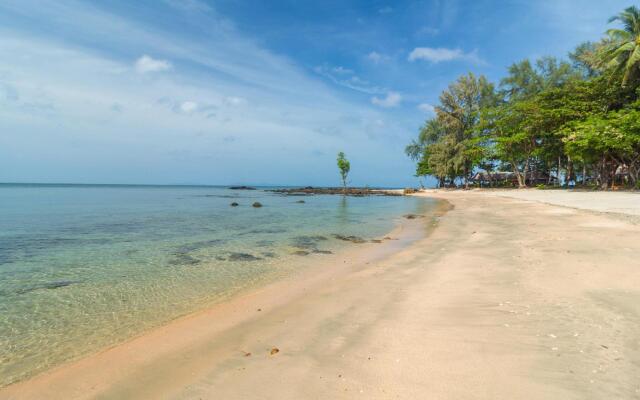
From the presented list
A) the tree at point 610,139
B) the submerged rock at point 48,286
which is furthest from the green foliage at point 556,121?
the submerged rock at point 48,286

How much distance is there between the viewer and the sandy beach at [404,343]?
10.2ft

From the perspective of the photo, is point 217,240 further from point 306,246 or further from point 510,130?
point 510,130

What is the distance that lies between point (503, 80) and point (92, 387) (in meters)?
70.5

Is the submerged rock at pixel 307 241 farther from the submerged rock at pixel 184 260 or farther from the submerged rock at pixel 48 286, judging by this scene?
the submerged rock at pixel 48 286

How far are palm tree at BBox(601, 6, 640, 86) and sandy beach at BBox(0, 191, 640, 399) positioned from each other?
3535 cm

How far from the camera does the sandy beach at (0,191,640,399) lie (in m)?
3.11

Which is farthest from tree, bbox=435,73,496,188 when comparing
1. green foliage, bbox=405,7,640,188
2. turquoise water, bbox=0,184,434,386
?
turquoise water, bbox=0,184,434,386

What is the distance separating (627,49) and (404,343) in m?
43.7

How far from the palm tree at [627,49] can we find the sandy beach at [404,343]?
35.3 metres

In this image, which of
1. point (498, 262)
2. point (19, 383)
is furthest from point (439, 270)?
point (19, 383)

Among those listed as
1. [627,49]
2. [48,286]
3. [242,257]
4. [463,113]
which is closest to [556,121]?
[627,49]

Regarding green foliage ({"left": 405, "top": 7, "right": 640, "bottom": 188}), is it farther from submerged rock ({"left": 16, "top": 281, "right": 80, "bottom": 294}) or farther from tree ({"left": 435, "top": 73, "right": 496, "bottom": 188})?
submerged rock ({"left": 16, "top": 281, "right": 80, "bottom": 294})

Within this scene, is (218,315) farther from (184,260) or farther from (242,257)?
(184,260)

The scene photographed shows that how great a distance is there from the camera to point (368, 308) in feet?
17.8
